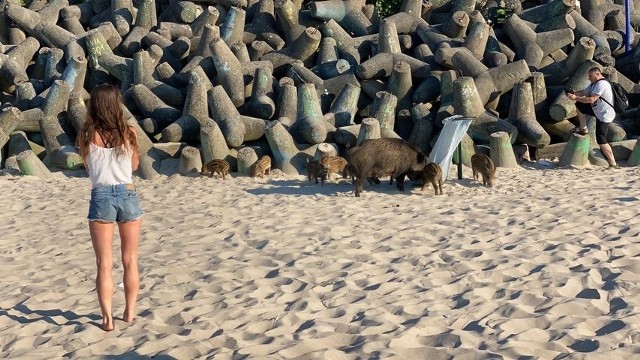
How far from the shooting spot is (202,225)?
902 centimetres

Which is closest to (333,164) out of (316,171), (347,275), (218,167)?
(316,171)

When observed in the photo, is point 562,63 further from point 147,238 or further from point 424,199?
point 147,238

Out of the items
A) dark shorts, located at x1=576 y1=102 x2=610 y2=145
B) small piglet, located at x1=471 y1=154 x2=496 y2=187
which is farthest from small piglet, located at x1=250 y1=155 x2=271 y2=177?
dark shorts, located at x1=576 y1=102 x2=610 y2=145

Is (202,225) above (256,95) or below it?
below

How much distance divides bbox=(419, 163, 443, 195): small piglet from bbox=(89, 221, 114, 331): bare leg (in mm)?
5192

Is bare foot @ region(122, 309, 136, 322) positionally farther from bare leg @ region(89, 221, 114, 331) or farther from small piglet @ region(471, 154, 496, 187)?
small piglet @ region(471, 154, 496, 187)

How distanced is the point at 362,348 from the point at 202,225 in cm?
427

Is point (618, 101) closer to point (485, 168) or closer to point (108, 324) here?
point (485, 168)

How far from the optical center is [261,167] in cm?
1162

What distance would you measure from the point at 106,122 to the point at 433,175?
535cm

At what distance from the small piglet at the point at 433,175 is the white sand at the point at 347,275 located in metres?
0.22

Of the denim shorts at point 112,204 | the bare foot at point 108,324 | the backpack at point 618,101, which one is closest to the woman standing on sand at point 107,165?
the denim shorts at point 112,204

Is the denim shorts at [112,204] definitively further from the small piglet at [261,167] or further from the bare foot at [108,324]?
the small piglet at [261,167]

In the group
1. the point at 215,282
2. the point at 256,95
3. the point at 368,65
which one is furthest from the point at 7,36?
the point at 215,282
